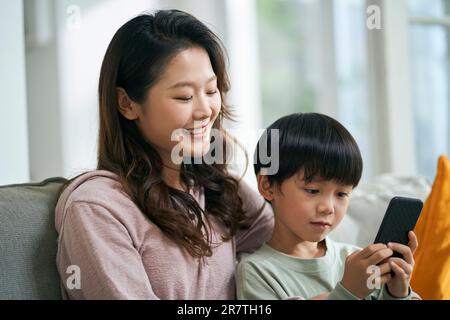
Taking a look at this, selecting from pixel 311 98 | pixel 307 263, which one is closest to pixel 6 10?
pixel 307 263

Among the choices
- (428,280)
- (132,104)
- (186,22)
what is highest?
(186,22)

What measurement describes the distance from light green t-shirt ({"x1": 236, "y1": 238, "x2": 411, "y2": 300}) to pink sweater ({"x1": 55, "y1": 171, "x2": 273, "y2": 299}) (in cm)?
5

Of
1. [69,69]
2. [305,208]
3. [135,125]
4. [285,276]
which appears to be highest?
[69,69]

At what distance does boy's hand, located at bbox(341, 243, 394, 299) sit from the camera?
965 mm

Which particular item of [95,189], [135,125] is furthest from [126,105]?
[95,189]

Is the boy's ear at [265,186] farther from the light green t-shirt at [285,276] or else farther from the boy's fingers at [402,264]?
the boy's fingers at [402,264]

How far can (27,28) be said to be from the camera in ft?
6.01

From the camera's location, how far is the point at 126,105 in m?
1.11

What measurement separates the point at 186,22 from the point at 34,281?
478 mm

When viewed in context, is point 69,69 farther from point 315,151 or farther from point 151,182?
point 315,151

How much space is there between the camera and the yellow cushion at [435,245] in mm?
1279

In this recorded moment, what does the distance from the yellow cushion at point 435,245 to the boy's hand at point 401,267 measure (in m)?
0.27

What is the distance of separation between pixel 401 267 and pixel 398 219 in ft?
0.23

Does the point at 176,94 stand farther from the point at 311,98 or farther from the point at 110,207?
the point at 311,98
